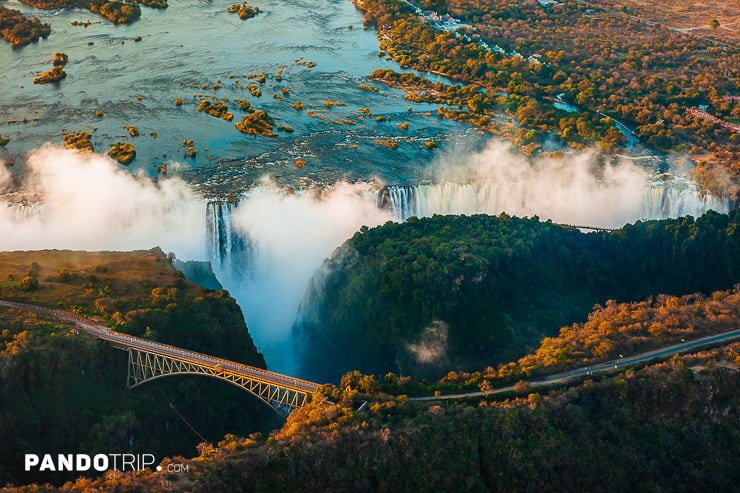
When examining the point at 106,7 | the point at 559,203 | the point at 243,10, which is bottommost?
the point at 559,203

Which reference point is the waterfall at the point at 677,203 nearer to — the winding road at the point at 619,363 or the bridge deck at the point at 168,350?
the winding road at the point at 619,363

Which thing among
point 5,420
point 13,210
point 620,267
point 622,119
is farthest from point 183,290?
point 622,119

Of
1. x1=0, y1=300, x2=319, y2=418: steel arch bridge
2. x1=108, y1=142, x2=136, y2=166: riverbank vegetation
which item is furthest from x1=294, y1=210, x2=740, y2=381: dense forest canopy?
x1=108, y1=142, x2=136, y2=166: riverbank vegetation

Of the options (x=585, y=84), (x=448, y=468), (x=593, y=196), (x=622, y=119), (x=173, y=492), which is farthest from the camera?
(x=585, y=84)

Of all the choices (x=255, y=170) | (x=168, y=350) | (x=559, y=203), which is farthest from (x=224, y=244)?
(x=559, y=203)

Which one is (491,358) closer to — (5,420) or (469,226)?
(469,226)

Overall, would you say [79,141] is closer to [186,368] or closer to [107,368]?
[107,368]
